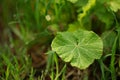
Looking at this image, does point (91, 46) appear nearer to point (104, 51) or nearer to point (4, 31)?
point (104, 51)

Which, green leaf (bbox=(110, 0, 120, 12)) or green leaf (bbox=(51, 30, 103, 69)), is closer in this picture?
green leaf (bbox=(51, 30, 103, 69))

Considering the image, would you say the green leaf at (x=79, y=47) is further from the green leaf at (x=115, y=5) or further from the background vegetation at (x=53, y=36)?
the green leaf at (x=115, y=5)

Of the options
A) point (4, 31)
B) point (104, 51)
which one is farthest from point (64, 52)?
point (4, 31)

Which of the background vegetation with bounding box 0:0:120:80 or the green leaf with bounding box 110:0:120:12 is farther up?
the green leaf with bounding box 110:0:120:12

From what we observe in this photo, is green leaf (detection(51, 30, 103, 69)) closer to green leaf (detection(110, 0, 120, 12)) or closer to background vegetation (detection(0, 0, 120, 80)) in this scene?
background vegetation (detection(0, 0, 120, 80))

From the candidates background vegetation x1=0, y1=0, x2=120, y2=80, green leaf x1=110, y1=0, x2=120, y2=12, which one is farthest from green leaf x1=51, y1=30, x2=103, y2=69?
green leaf x1=110, y1=0, x2=120, y2=12
